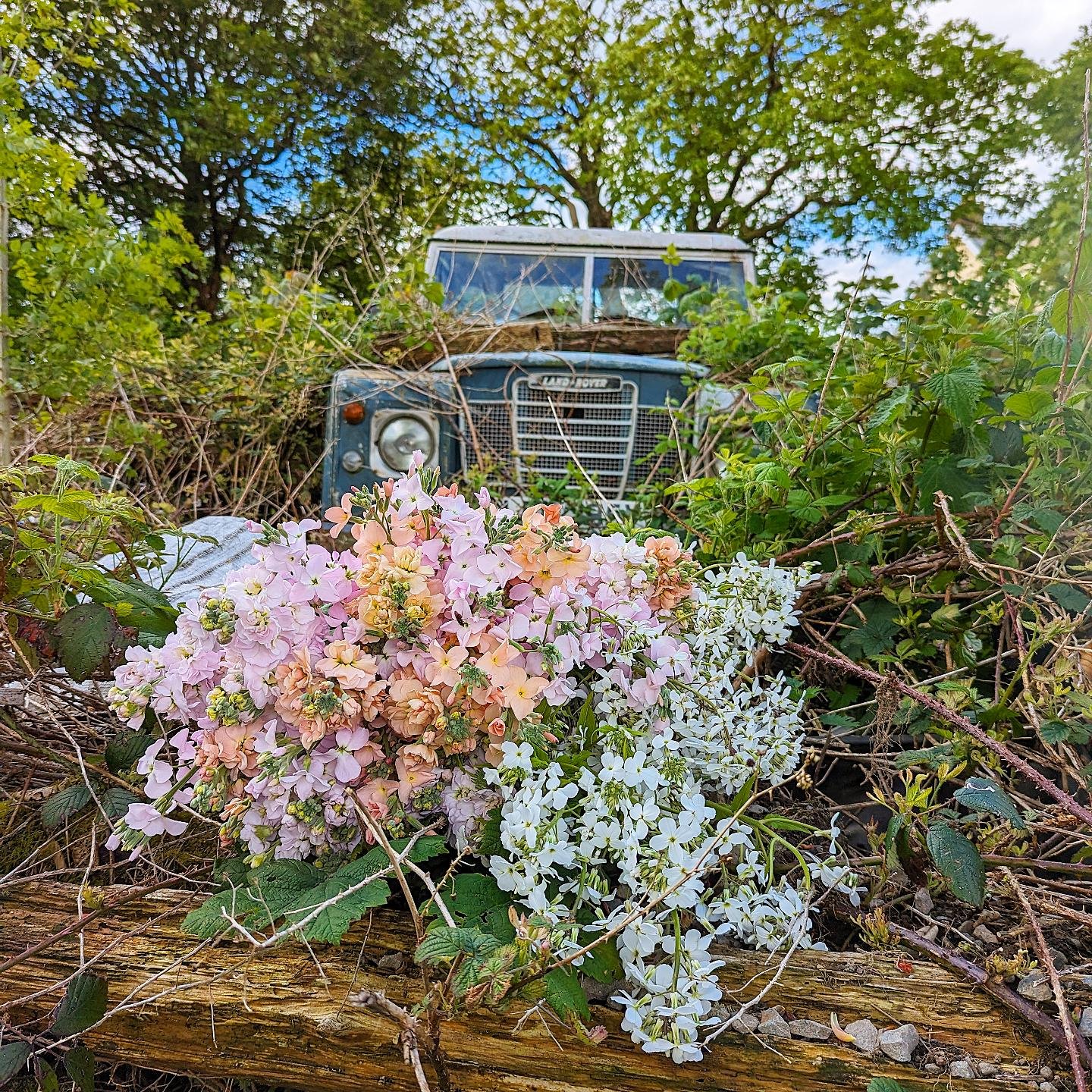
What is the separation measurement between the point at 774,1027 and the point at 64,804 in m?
1.20

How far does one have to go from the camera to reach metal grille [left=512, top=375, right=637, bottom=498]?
11.5ft

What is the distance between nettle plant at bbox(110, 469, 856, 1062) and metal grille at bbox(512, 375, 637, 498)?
7.22 feet

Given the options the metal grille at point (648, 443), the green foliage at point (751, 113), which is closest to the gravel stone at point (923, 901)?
the metal grille at point (648, 443)

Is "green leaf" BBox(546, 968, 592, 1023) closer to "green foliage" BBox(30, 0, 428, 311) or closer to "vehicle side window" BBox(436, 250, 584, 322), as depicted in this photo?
"vehicle side window" BBox(436, 250, 584, 322)

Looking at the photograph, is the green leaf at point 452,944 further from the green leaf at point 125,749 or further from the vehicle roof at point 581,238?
the vehicle roof at point 581,238

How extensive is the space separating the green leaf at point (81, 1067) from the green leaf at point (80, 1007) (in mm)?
26

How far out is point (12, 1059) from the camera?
108cm

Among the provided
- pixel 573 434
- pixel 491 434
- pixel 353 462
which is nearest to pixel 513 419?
pixel 491 434

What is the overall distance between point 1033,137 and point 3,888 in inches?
587

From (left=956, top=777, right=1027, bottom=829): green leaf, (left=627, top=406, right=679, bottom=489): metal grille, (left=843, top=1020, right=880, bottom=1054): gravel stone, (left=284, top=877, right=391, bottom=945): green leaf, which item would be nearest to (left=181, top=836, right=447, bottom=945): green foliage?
(left=284, top=877, right=391, bottom=945): green leaf

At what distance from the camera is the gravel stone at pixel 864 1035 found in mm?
1064

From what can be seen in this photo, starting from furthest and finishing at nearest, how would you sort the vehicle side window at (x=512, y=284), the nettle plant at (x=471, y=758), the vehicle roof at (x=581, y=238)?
the vehicle roof at (x=581, y=238) < the vehicle side window at (x=512, y=284) < the nettle plant at (x=471, y=758)

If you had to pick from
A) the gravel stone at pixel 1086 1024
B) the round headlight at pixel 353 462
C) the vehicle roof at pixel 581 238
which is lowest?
the gravel stone at pixel 1086 1024

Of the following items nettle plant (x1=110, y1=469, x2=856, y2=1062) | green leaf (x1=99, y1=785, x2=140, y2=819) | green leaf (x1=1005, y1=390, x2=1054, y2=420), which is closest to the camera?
nettle plant (x1=110, y1=469, x2=856, y2=1062)
